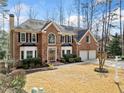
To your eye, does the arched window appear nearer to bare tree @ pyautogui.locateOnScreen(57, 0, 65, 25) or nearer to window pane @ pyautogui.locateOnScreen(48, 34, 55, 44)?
window pane @ pyautogui.locateOnScreen(48, 34, 55, 44)

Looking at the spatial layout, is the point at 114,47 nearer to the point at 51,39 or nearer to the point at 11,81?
the point at 51,39

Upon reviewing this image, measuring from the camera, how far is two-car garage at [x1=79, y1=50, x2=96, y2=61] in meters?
36.9

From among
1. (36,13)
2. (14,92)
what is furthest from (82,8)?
(14,92)

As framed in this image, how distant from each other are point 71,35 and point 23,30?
1053 cm

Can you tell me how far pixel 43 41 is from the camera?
97.2ft

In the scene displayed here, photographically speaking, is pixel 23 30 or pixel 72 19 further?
pixel 72 19

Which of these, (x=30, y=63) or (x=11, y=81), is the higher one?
(x=11, y=81)

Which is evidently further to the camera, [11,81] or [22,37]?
[22,37]

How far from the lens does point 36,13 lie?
159ft

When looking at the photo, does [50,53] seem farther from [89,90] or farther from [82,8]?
[82,8]

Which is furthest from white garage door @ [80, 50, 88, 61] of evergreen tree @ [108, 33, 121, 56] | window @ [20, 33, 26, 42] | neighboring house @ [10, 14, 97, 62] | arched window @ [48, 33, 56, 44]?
window @ [20, 33, 26, 42]

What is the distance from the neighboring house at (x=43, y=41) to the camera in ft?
90.0

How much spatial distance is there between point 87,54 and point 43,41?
11756 millimetres

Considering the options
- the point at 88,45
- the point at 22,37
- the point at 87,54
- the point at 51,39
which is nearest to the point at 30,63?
the point at 22,37
